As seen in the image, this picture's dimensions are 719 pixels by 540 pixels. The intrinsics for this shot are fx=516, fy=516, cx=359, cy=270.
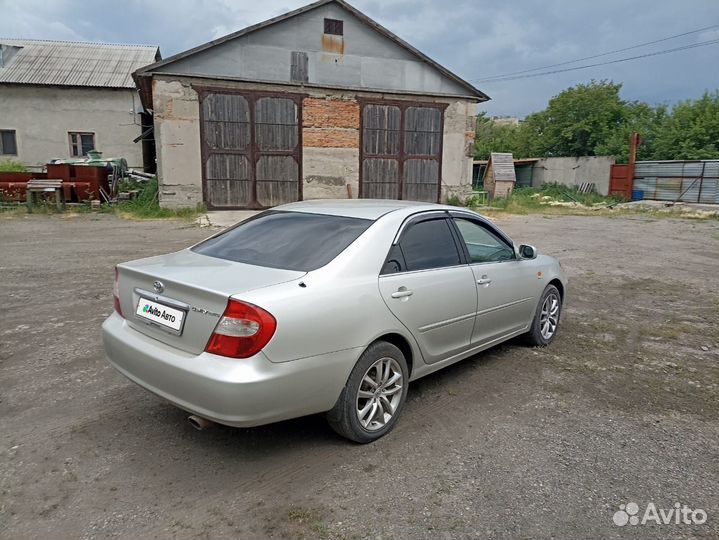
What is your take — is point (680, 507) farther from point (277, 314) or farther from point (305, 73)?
point (305, 73)

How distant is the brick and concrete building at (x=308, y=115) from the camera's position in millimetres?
16047

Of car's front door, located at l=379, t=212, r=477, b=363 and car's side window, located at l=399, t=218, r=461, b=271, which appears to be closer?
car's front door, located at l=379, t=212, r=477, b=363

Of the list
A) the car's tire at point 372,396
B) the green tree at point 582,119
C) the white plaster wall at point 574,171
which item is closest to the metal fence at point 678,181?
the white plaster wall at point 574,171

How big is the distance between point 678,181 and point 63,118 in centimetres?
3034

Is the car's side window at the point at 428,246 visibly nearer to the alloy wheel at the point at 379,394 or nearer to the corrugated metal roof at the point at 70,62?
the alloy wheel at the point at 379,394

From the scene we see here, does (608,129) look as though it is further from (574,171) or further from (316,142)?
(316,142)

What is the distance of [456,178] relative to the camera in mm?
19656

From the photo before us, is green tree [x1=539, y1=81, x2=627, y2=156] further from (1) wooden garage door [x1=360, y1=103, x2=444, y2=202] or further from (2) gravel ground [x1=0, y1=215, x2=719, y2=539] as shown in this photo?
(2) gravel ground [x1=0, y1=215, x2=719, y2=539]

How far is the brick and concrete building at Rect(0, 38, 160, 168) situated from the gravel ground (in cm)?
2165

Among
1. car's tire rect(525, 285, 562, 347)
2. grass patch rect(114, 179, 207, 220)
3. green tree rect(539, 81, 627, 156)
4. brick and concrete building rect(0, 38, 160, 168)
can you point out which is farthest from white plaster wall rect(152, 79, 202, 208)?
green tree rect(539, 81, 627, 156)

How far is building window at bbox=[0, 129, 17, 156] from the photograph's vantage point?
78.3ft

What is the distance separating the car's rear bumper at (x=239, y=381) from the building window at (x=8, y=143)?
1034 inches

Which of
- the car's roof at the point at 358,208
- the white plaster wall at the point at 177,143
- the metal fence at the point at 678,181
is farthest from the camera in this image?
the metal fence at the point at 678,181

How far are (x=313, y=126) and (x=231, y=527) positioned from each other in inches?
639
